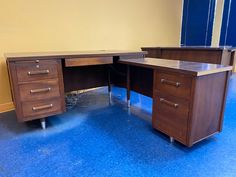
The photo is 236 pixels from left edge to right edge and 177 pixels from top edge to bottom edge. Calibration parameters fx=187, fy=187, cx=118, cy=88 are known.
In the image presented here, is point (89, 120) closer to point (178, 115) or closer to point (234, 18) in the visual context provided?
point (178, 115)

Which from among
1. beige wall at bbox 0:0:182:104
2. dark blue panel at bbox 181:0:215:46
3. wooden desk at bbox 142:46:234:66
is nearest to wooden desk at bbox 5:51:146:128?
beige wall at bbox 0:0:182:104

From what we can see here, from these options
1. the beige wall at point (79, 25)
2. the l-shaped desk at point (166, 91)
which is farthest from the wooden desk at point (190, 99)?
the beige wall at point (79, 25)

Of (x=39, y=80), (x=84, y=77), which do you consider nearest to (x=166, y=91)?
(x=39, y=80)

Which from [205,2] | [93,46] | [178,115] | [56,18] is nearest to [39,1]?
[56,18]

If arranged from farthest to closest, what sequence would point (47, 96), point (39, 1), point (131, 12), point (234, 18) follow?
1. point (234, 18)
2. point (131, 12)
3. point (39, 1)
4. point (47, 96)

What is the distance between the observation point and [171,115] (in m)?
1.61

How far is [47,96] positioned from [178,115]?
1.25m

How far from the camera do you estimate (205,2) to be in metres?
4.70

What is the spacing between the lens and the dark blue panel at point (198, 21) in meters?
4.73

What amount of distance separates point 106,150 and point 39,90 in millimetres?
857

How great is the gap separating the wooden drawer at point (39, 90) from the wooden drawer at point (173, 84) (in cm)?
99

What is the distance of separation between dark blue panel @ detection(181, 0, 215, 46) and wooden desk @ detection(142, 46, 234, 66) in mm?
1368

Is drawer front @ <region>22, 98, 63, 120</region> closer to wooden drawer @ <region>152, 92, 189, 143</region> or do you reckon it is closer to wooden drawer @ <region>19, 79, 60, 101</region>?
wooden drawer @ <region>19, 79, 60, 101</region>

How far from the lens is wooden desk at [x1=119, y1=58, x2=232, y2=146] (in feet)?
4.60
